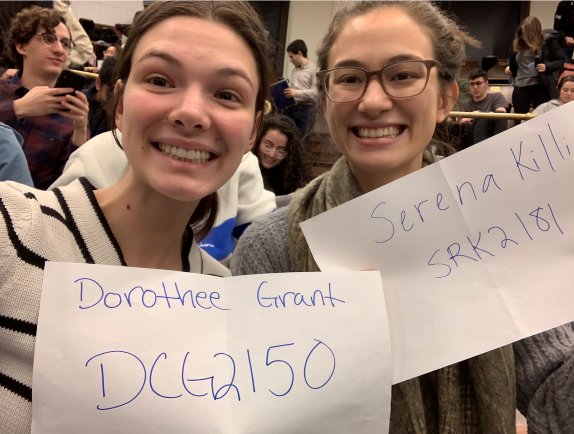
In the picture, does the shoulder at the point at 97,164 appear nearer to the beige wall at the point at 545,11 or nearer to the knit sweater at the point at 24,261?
the knit sweater at the point at 24,261

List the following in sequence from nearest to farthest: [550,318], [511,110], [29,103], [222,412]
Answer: [222,412] → [550,318] → [29,103] → [511,110]

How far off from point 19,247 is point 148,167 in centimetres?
22

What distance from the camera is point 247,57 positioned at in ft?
2.60

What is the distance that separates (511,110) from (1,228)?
5.67 meters

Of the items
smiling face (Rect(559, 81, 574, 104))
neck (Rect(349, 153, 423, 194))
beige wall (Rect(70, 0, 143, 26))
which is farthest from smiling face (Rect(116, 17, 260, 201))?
beige wall (Rect(70, 0, 143, 26))

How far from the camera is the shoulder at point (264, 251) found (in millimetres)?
919

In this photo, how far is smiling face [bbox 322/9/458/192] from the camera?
0.84 meters

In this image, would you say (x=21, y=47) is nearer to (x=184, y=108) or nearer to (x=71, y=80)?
(x=71, y=80)

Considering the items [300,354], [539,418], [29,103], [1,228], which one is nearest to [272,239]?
[300,354]

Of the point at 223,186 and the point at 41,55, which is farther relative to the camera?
the point at 41,55

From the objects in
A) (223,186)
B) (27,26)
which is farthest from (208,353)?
(27,26)

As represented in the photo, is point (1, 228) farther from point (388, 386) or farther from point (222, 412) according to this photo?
point (388, 386)

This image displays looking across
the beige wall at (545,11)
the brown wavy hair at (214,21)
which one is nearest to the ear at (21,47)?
the brown wavy hair at (214,21)

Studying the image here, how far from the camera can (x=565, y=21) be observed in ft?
17.3
